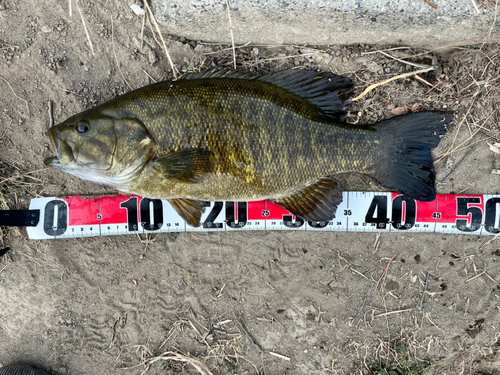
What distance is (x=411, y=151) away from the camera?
2.64 metres

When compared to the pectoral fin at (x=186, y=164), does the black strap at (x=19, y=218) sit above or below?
below

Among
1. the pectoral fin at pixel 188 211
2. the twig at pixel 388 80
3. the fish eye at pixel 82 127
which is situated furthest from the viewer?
the twig at pixel 388 80

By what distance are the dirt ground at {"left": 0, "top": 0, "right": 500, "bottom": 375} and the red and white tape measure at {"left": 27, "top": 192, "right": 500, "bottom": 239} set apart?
0.12 m

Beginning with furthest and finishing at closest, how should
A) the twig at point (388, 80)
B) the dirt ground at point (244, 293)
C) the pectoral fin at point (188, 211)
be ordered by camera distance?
the dirt ground at point (244, 293), the twig at point (388, 80), the pectoral fin at point (188, 211)

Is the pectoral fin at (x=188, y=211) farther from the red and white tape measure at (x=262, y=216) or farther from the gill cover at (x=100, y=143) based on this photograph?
the gill cover at (x=100, y=143)

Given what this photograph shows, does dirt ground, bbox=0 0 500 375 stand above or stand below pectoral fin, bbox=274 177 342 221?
below

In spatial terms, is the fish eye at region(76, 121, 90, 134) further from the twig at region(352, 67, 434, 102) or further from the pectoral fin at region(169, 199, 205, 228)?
the twig at region(352, 67, 434, 102)

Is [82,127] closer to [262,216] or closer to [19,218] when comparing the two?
[19,218]

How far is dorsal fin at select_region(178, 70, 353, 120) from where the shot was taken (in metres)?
2.56

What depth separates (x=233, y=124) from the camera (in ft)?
7.93

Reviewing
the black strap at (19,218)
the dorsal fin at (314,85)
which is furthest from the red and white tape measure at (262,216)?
the dorsal fin at (314,85)

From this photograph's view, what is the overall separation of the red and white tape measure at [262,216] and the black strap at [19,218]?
0.04 metres

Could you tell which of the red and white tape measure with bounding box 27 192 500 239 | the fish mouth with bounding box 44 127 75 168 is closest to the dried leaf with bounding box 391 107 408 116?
the red and white tape measure with bounding box 27 192 500 239

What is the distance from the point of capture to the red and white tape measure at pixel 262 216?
298 centimetres
